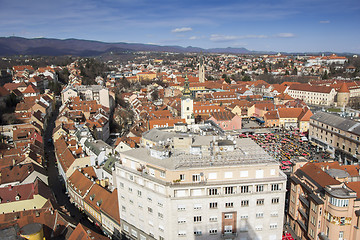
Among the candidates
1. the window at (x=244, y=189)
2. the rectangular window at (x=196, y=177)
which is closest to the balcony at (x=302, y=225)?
the window at (x=244, y=189)

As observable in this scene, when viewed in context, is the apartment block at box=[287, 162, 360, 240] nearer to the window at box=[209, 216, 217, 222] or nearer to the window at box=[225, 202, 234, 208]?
the window at box=[225, 202, 234, 208]

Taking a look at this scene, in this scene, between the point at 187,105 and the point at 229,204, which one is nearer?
the point at 229,204

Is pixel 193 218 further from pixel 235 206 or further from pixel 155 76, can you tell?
pixel 155 76

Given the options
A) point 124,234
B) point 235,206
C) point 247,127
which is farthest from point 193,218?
point 247,127

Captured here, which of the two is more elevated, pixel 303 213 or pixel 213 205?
pixel 213 205

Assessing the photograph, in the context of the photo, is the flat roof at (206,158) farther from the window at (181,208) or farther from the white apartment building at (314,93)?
the white apartment building at (314,93)

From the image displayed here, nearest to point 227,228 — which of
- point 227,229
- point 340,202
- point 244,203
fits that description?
point 227,229

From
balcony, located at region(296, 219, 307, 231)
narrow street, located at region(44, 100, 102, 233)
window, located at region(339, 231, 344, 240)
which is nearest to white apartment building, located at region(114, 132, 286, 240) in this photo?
balcony, located at region(296, 219, 307, 231)

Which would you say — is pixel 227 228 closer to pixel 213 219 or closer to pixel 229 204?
pixel 213 219

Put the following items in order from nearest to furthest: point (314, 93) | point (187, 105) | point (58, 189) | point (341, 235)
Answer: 1. point (341, 235)
2. point (58, 189)
3. point (187, 105)
4. point (314, 93)
